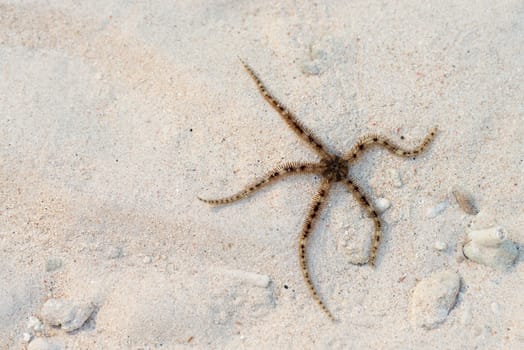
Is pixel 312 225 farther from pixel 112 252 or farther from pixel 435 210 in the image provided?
pixel 112 252

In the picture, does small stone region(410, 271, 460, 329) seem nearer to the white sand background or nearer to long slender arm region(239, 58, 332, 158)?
the white sand background

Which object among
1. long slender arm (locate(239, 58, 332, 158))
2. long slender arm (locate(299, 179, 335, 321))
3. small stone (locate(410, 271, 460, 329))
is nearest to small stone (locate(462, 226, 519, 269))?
small stone (locate(410, 271, 460, 329))

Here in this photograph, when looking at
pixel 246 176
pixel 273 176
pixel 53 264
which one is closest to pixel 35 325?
pixel 53 264

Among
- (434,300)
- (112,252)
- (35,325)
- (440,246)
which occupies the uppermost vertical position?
(440,246)

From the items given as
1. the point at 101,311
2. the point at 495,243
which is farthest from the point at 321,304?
the point at 101,311

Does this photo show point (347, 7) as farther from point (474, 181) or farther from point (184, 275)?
point (184, 275)

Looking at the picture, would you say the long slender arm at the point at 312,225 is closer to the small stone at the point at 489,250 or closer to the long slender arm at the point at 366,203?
the long slender arm at the point at 366,203
